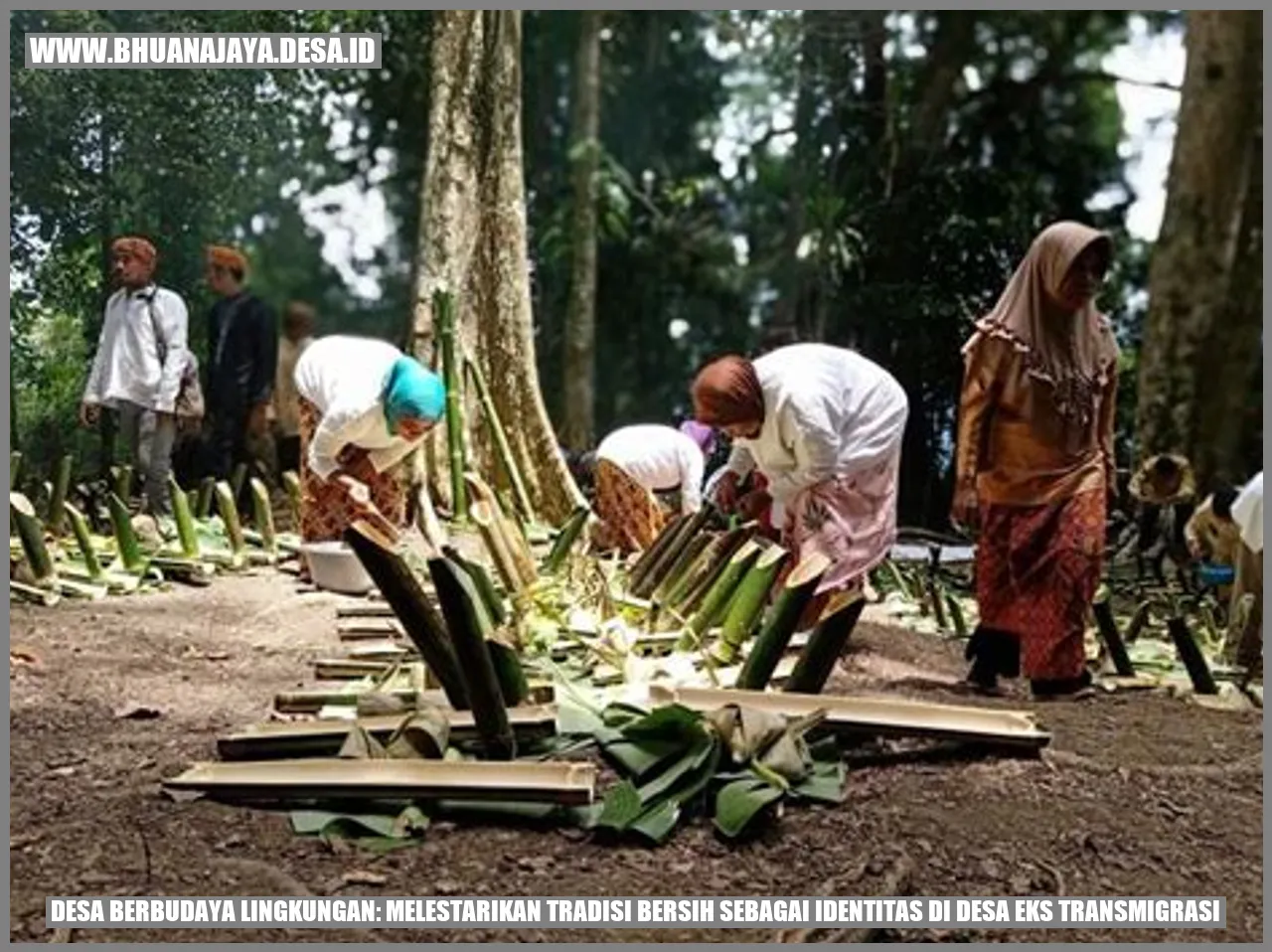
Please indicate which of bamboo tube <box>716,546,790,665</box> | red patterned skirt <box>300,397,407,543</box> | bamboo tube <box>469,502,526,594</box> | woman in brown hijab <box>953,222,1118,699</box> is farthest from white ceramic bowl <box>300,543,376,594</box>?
woman in brown hijab <box>953,222,1118,699</box>

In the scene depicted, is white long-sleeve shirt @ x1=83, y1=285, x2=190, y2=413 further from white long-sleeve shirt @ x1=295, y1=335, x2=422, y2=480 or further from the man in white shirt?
white long-sleeve shirt @ x1=295, y1=335, x2=422, y2=480

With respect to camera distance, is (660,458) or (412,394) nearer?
(412,394)

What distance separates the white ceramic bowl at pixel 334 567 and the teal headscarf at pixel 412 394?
0.34 m

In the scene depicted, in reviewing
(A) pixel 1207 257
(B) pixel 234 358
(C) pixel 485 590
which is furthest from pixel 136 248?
(A) pixel 1207 257

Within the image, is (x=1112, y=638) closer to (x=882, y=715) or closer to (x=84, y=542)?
(x=882, y=715)

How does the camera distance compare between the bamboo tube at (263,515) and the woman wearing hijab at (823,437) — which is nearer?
the bamboo tube at (263,515)

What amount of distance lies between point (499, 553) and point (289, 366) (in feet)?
1.92

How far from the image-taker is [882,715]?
8.29 ft

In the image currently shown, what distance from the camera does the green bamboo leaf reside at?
215 centimetres

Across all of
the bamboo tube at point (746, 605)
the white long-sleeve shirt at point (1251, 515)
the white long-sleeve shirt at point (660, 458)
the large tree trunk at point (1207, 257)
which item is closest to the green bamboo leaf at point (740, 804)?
the bamboo tube at point (746, 605)

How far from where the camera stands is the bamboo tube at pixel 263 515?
3.15 meters

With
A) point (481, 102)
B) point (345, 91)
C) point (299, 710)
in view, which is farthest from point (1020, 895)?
point (481, 102)

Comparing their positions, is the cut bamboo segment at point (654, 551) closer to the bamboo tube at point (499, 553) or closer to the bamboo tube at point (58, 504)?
the bamboo tube at point (499, 553)
